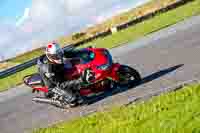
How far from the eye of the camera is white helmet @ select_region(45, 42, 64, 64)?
38.9 ft

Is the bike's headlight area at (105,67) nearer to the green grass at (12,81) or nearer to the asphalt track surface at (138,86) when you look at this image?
the asphalt track surface at (138,86)

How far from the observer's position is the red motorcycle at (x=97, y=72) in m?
11.9

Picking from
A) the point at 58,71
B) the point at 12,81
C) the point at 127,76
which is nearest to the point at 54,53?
the point at 58,71

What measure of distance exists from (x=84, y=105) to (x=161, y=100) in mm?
3789

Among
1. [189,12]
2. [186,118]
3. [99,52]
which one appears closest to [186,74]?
[99,52]

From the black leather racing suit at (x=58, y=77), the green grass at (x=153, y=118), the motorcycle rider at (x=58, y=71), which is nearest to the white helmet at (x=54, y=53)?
the motorcycle rider at (x=58, y=71)

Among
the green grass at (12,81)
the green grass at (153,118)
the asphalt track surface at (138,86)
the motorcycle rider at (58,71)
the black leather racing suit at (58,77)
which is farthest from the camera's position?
the green grass at (12,81)

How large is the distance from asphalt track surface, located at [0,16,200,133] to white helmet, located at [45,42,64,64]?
1263 mm

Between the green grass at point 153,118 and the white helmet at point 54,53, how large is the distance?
2.79 meters

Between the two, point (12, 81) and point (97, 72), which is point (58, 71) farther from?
point (12, 81)

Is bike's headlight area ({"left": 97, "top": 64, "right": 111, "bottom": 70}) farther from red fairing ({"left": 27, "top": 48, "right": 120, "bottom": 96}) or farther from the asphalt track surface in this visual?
the asphalt track surface

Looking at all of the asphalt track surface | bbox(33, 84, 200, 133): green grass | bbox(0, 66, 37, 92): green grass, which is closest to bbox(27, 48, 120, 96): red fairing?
the asphalt track surface

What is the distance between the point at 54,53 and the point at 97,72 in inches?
45.7

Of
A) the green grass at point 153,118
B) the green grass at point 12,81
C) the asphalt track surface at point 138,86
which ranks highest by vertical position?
the green grass at point 153,118
